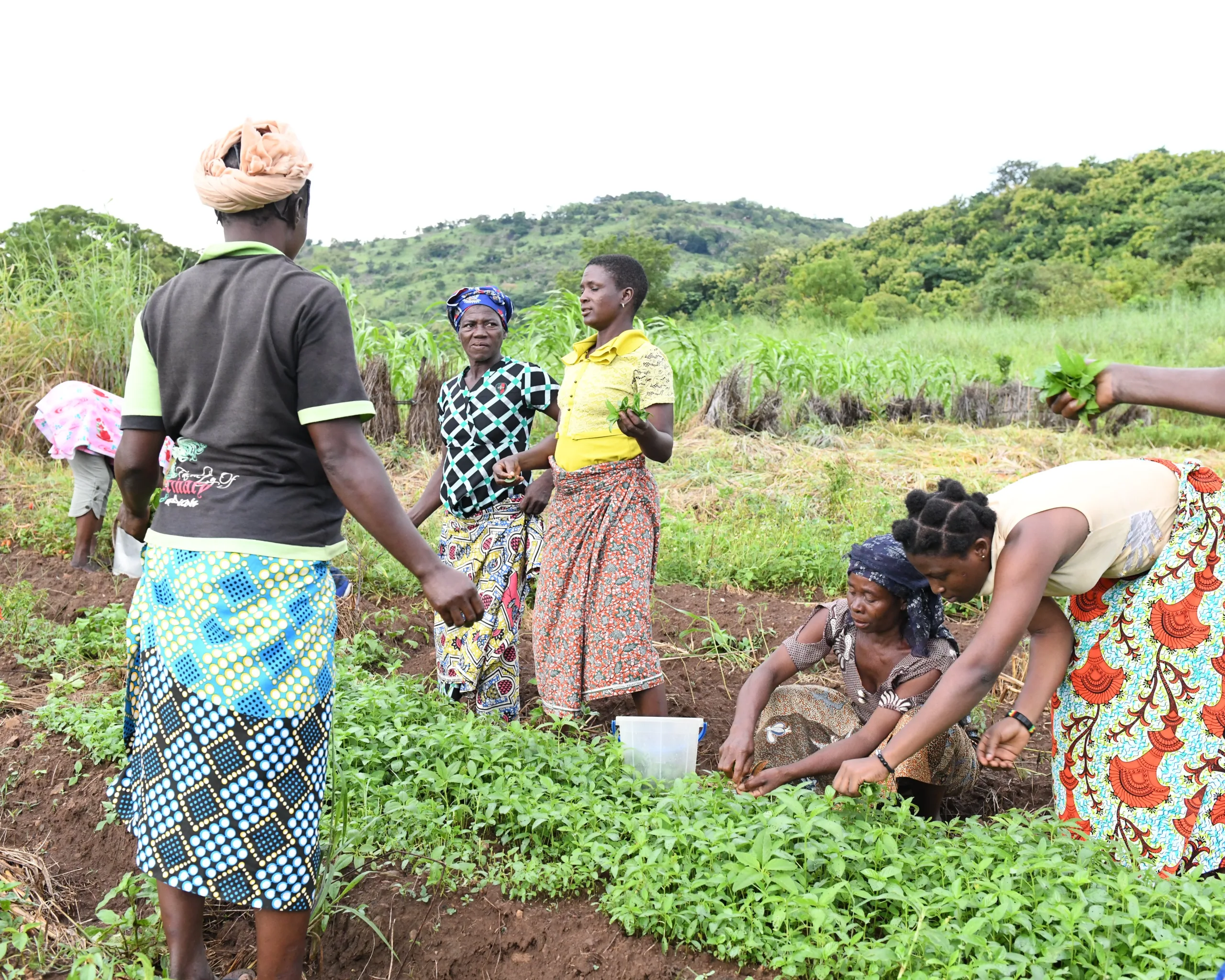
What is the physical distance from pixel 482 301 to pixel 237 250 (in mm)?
2031

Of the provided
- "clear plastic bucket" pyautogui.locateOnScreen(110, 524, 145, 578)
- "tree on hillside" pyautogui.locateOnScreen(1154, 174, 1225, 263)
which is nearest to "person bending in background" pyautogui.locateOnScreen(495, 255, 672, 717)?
"clear plastic bucket" pyautogui.locateOnScreen(110, 524, 145, 578)

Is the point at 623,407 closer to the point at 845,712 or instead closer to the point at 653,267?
the point at 845,712

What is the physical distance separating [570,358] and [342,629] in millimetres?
1952

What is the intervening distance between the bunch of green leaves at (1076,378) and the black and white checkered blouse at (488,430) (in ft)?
6.53

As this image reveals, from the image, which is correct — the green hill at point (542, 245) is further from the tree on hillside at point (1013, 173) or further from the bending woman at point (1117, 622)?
the bending woman at point (1117, 622)

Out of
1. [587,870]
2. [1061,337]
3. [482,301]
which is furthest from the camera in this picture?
[1061,337]

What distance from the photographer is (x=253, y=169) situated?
6.78 feet

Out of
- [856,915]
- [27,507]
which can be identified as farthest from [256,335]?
[27,507]

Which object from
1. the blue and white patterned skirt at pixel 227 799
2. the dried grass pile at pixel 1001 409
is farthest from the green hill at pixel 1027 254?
the blue and white patterned skirt at pixel 227 799

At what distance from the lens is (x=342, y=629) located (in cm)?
501

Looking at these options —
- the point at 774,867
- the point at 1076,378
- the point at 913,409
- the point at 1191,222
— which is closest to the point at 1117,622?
the point at 1076,378

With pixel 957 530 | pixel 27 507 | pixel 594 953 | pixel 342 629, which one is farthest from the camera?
pixel 27 507

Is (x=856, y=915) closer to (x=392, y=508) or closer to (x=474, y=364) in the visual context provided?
(x=392, y=508)

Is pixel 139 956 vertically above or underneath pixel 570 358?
underneath
